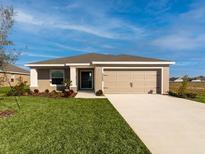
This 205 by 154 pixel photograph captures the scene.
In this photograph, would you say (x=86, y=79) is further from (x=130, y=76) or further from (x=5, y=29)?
(x=5, y=29)

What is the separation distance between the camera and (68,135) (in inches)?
249

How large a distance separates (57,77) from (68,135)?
16.1 m

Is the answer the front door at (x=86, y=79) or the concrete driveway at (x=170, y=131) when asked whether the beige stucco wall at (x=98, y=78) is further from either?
the concrete driveway at (x=170, y=131)

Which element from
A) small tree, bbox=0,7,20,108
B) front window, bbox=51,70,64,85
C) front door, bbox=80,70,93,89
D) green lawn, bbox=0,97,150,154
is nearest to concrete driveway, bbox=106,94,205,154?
green lawn, bbox=0,97,150,154

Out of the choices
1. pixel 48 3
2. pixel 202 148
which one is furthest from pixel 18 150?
pixel 48 3

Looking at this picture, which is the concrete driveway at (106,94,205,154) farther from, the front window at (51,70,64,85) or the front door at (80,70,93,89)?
the front door at (80,70,93,89)

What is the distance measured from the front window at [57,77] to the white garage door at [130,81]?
206 inches

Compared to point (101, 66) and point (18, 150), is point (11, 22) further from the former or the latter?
point (101, 66)

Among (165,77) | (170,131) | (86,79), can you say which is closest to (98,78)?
(86,79)

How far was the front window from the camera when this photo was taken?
21797 millimetres

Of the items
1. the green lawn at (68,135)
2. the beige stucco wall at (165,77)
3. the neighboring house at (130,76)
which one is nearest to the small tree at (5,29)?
the green lawn at (68,135)

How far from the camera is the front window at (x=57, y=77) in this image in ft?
71.5

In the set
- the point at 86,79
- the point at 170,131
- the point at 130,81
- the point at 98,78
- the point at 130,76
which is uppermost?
the point at 130,76

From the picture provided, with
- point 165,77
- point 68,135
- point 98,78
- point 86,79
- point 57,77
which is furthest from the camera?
point 86,79
